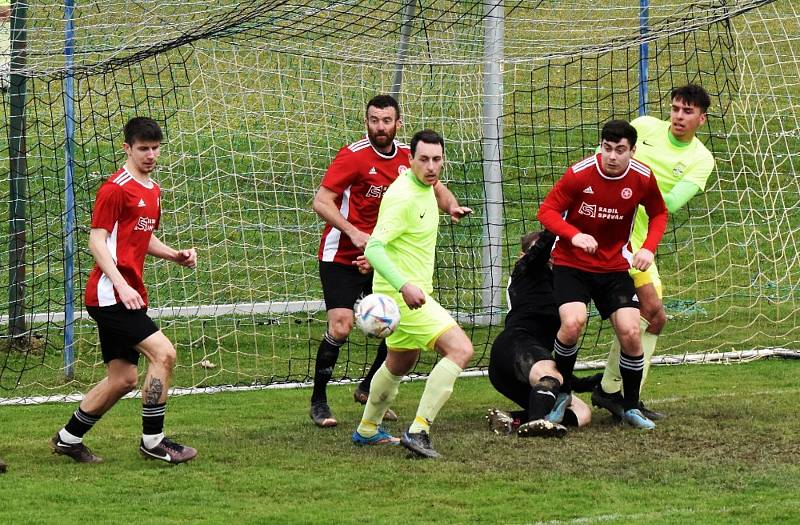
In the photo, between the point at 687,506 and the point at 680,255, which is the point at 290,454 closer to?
the point at 687,506

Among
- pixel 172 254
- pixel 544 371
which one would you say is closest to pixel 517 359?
pixel 544 371

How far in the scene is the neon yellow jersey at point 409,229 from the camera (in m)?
7.86

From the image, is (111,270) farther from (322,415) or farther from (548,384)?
(548,384)

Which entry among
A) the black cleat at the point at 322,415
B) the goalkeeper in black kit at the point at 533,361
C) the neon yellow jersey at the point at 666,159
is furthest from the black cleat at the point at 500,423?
the neon yellow jersey at the point at 666,159

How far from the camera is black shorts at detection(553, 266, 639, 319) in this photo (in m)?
8.58

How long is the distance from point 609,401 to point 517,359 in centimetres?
69

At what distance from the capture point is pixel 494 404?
32.1ft

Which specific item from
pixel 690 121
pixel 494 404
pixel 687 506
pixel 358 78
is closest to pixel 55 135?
pixel 358 78

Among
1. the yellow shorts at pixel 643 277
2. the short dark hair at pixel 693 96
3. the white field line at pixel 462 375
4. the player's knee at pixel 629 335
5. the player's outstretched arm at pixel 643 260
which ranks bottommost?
the white field line at pixel 462 375

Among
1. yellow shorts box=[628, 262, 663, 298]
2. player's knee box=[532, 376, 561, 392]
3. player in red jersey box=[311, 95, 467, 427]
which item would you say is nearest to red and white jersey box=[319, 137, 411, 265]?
player in red jersey box=[311, 95, 467, 427]

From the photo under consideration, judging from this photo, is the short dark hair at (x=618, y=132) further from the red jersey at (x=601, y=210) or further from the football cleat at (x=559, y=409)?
the football cleat at (x=559, y=409)

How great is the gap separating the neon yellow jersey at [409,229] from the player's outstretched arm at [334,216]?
0.82 m

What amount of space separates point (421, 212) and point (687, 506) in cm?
242

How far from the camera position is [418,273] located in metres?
8.03
